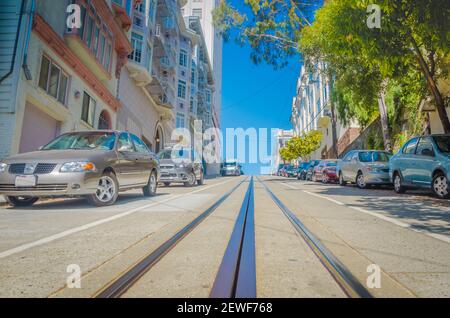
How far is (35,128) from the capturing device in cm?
1158

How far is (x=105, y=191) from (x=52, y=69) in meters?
8.70

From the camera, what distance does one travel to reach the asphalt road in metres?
1.85

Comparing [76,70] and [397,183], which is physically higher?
[76,70]

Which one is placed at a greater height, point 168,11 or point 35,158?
point 168,11

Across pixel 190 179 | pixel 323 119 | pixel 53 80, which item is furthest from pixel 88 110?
pixel 323 119

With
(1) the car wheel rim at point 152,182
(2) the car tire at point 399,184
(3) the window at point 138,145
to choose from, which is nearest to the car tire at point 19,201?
(3) the window at point 138,145

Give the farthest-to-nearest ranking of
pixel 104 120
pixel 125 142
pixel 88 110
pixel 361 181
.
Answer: pixel 104 120
pixel 88 110
pixel 361 181
pixel 125 142

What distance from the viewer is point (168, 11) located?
1139 inches

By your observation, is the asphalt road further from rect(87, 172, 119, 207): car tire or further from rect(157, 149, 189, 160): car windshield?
rect(157, 149, 189, 160): car windshield

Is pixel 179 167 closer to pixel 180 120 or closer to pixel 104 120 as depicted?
pixel 104 120

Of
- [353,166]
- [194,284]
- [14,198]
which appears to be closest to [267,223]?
[194,284]
